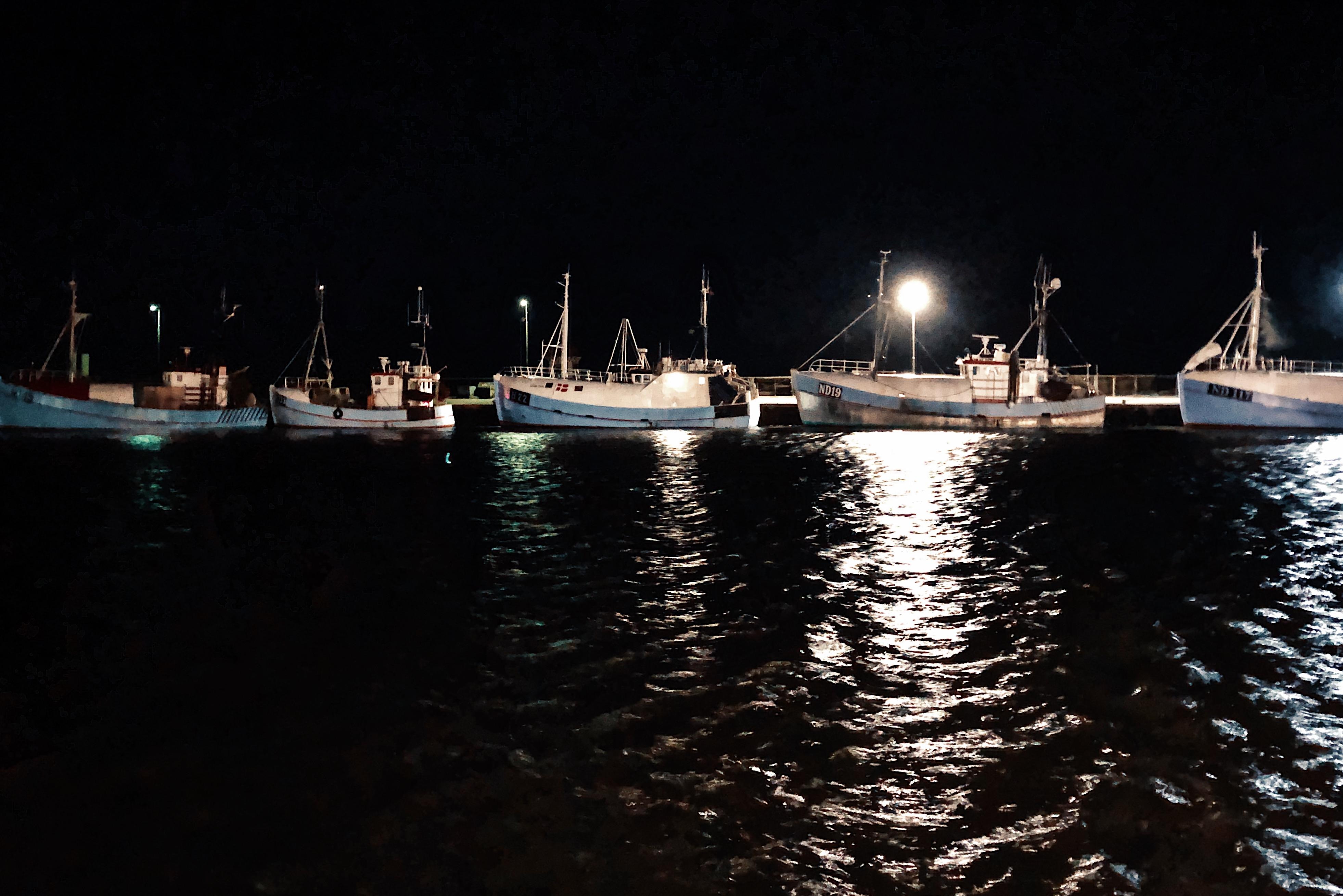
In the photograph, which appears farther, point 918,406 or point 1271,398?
point 918,406

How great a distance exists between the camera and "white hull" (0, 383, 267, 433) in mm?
71312

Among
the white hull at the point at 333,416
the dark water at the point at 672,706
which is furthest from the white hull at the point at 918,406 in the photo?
the dark water at the point at 672,706

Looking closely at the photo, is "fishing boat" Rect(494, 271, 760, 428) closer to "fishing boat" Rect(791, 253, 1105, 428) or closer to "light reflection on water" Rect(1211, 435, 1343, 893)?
"fishing boat" Rect(791, 253, 1105, 428)

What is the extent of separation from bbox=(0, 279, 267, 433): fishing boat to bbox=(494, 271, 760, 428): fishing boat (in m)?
21.9

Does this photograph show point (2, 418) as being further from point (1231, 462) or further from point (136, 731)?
point (1231, 462)

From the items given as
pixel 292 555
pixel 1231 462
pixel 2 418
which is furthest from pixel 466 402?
pixel 292 555

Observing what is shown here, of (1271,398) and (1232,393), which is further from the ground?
(1232,393)

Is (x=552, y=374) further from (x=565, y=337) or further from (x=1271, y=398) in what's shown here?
(x=1271, y=398)

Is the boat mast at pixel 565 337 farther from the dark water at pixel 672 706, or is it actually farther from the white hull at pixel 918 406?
the dark water at pixel 672 706

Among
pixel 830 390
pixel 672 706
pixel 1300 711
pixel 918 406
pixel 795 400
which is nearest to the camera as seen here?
pixel 1300 711

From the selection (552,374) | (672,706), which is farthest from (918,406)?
(672,706)

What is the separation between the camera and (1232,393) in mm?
69312

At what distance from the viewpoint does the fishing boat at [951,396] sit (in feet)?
243

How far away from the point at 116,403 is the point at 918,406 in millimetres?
64959
